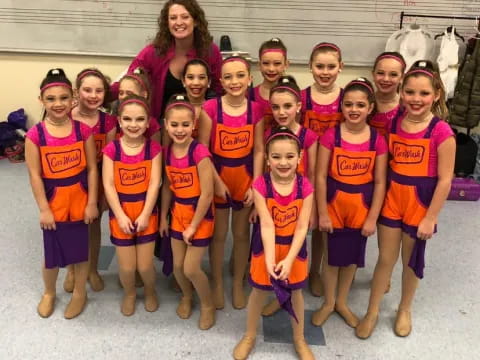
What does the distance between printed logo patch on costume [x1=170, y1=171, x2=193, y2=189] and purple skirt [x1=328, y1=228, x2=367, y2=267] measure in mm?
639

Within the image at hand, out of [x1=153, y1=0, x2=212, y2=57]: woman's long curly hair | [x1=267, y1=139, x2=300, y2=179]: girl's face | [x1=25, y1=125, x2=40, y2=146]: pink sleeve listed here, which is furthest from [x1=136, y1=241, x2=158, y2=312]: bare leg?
[x1=153, y1=0, x2=212, y2=57]: woman's long curly hair

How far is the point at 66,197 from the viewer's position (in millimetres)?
1910

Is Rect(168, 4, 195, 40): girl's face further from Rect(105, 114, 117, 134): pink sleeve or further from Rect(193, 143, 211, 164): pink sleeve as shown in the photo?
Rect(193, 143, 211, 164): pink sleeve

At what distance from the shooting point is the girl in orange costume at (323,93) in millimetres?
1932

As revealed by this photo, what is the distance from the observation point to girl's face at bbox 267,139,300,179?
1.62 m

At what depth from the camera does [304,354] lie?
184cm

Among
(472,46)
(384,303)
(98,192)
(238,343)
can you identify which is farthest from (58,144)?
(472,46)

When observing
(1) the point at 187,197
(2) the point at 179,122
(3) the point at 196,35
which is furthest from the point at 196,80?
(1) the point at 187,197

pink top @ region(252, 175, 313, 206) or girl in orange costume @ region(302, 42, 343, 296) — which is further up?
girl in orange costume @ region(302, 42, 343, 296)

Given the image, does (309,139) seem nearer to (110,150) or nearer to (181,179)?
(181,179)

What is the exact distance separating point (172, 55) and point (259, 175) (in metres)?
0.78

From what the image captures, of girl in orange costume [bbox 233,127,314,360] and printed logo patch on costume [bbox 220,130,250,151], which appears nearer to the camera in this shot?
girl in orange costume [bbox 233,127,314,360]

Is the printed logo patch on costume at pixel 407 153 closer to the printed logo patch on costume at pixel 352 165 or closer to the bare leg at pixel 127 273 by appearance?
the printed logo patch on costume at pixel 352 165

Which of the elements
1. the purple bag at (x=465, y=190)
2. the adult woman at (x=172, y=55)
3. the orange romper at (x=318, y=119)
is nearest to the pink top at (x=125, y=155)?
the adult woman at (x=172, y=55)
